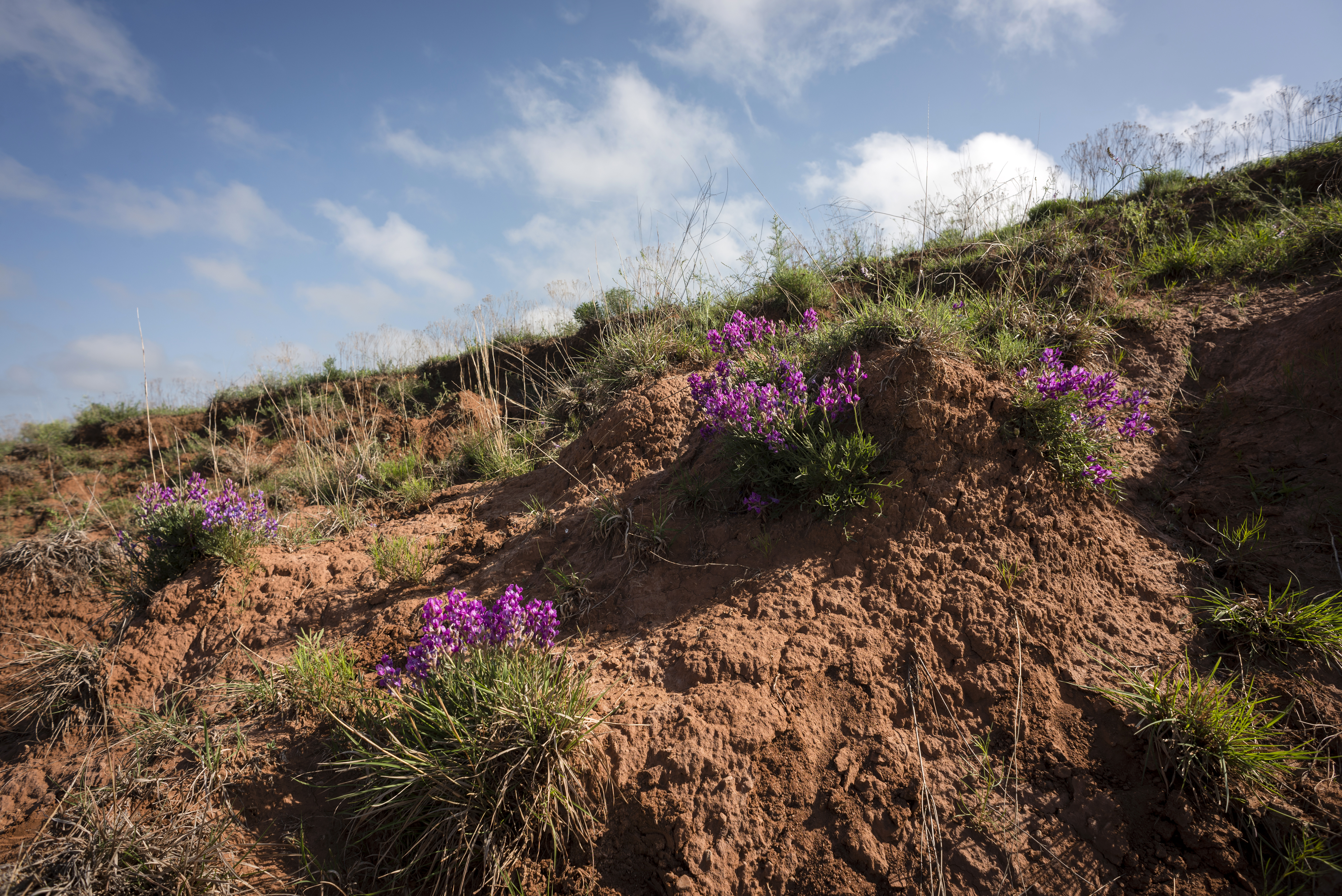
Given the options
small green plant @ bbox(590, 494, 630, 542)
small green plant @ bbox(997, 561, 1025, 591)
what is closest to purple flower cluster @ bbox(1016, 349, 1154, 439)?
small green plant @ bbox(997, 561, 1025, 591)

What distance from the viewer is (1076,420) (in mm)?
3033

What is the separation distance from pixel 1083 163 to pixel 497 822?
438 inches

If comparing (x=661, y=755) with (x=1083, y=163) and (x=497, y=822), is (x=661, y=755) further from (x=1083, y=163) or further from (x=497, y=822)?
(x=1083, y=163)

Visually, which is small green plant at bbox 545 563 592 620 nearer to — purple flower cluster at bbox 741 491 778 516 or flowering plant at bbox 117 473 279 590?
purple flower cluster at bbox 741 491 778 516

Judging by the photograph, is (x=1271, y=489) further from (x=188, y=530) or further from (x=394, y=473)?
(x=394, y=473)

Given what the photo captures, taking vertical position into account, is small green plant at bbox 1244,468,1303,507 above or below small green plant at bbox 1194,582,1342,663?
above

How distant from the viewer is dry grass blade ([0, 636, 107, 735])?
11.4 feet

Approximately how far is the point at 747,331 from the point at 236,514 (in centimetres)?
401

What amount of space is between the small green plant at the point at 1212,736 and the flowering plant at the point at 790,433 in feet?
4.60

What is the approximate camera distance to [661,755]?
92.8 inches

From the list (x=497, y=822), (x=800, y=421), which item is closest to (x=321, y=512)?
(x=497, y=822)

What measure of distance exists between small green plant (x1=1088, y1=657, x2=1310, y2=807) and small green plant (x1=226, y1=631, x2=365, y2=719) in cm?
352

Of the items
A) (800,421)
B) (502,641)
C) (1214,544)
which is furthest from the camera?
(800,421)

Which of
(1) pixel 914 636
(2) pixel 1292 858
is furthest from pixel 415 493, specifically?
(2) pixel 1292 858
